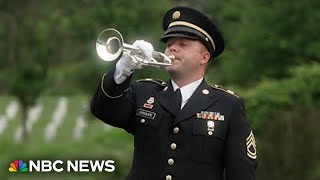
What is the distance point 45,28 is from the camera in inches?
736

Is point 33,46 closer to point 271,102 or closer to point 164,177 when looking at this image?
point 271,102

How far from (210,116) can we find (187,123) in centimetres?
12

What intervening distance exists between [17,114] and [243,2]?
12420 millimetres

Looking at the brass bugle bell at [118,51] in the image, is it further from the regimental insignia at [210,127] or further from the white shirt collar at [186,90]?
the regimental insignia at [210,127]

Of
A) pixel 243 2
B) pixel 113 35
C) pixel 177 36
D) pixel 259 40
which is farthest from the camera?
pixel 243 2

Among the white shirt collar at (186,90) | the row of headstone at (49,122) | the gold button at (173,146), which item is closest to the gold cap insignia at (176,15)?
the white shirt collar at (186,90)

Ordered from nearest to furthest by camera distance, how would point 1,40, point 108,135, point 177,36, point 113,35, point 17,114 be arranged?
Answer: 1. point 113,35
2. point 177,36
3. point 108,135
4. point 1,40
5. point 17,114

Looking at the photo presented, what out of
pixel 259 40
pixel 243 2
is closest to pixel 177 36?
pixel 259 40

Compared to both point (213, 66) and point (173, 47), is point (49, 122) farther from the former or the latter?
point (173, 47)

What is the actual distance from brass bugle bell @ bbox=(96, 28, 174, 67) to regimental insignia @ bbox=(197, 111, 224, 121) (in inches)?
13.3

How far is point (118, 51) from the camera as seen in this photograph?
3330 millimetres

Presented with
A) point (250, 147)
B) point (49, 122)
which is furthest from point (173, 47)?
point (49, 122)

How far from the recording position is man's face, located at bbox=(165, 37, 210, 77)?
3.55 m

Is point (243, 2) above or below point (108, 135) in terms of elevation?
above
